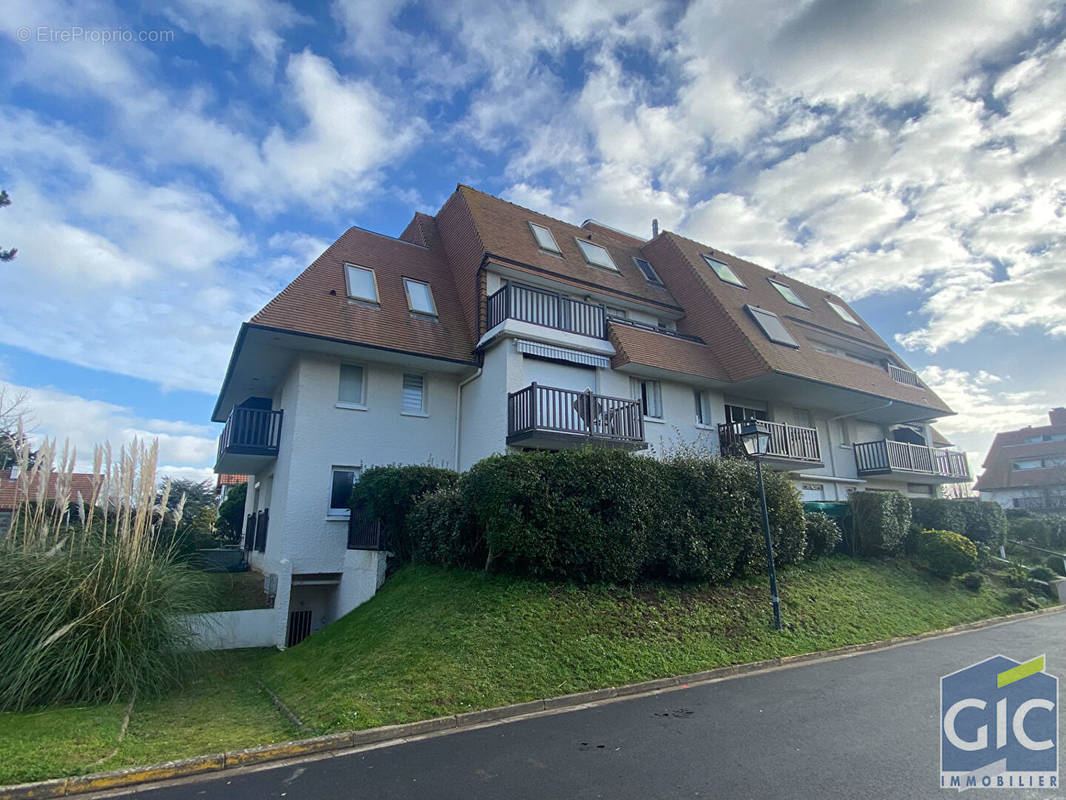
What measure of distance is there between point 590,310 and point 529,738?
12096mm

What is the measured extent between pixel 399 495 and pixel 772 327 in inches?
555

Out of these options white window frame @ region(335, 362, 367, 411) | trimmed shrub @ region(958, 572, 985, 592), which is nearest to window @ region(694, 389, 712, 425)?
trimmed shrub @ region(958, 572, 985, 592)

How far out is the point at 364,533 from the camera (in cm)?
1239

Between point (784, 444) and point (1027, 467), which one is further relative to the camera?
point (1027, 467)

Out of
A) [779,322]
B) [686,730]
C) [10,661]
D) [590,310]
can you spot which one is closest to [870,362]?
[779,322]

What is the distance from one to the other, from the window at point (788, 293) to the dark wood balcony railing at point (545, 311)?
1152 centimetres

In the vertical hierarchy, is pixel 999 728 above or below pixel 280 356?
below

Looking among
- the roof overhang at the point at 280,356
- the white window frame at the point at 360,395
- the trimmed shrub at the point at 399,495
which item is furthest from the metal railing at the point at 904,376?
the white window frame at the point at 360,395

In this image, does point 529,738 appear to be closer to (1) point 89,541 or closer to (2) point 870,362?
(1) point 89,541

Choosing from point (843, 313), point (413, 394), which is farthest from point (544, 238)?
point (843, 313)

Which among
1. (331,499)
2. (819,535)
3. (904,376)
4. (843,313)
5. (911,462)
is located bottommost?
(819,535)

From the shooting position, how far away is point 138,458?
7.51 metres

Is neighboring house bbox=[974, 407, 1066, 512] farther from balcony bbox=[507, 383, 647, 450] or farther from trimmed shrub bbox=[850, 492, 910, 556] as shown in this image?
balcony bbox=[507, 383, 647, 450]

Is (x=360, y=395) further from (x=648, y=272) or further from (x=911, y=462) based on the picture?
(x=911, y=462)
